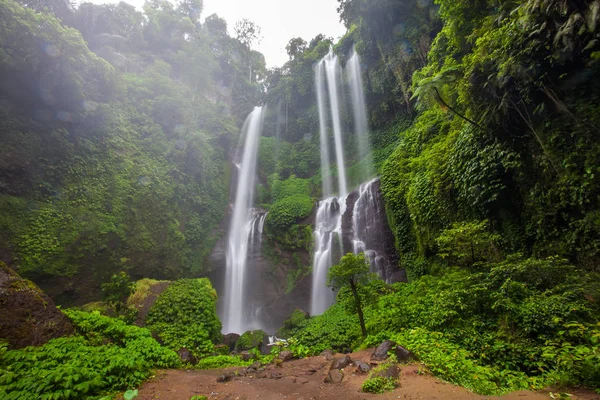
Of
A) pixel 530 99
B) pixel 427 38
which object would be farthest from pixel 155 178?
pixel 427 38

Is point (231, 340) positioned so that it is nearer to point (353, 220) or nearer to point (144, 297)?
point (144, 297)

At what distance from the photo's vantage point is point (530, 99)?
6.34 meters

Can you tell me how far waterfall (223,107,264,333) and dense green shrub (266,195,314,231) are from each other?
58.3 inches

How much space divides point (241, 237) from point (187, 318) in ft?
35.5

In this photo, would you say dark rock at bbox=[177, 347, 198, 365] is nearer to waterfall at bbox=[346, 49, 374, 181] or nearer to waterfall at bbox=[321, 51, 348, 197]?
waterfall at bbox=[346, 49, 374, 181]

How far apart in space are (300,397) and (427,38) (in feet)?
69.3

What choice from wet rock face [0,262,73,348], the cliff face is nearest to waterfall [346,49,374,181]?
the cliff face

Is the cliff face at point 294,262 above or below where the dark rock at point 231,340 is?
above

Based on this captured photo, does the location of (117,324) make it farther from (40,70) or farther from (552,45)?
(40,70)

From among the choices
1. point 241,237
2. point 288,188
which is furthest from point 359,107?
point 241,237

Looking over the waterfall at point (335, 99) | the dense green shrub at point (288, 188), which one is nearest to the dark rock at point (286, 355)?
the dense green shrub at point (288, 188)

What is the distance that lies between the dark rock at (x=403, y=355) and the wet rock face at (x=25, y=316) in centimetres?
686

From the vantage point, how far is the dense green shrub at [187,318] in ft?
30.4

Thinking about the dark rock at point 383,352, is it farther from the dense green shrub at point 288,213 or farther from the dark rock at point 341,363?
the dense green shrub at point 288,213
